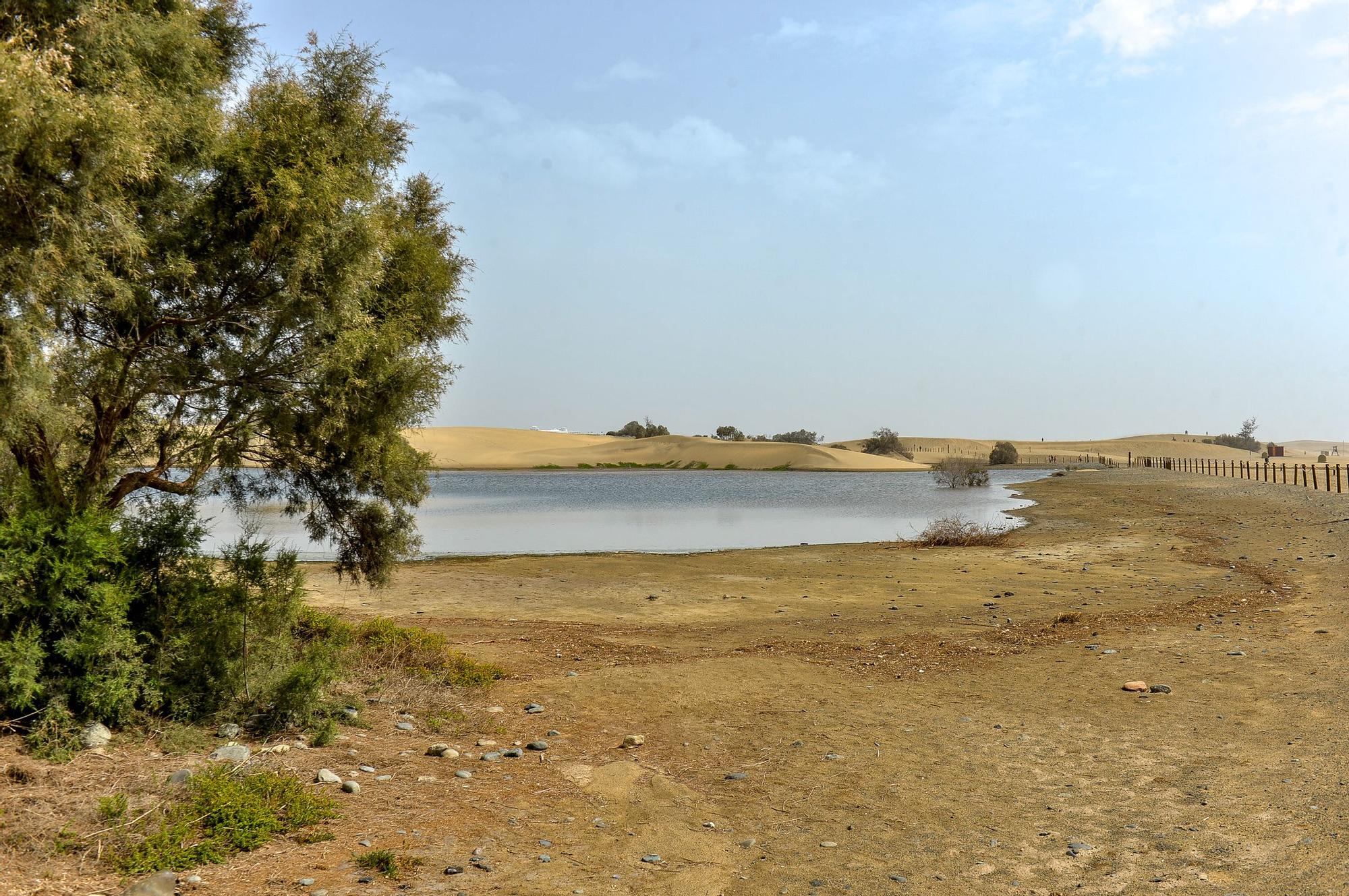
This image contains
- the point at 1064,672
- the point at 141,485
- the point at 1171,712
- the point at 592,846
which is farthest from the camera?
the point at 1064,672

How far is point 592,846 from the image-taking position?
5543mm

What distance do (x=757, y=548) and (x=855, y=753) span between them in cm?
1785

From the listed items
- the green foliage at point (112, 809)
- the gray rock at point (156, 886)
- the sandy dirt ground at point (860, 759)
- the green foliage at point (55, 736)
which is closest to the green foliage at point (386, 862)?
the sandy dirt ground at point (860, 759)

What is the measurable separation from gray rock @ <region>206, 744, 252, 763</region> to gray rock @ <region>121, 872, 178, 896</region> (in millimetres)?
1569

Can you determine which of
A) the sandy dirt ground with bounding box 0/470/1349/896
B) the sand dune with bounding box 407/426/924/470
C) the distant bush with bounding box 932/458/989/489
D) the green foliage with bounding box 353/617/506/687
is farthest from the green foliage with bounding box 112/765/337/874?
the sand dune with bounding box 407/426/924/470

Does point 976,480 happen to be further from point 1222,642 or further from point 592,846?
point 592,846

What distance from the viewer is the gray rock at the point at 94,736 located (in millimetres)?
6082

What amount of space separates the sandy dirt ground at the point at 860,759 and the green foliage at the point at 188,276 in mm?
2488

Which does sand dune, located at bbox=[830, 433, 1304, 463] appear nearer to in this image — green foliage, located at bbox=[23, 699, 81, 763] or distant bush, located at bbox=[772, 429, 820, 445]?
distant bush, located at bbox=[772, 429, 820, 445]

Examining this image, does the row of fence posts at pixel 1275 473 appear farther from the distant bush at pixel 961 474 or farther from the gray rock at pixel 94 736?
the gray rock at pixel 94 736

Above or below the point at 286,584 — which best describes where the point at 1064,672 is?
below

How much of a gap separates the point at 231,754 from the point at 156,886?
1.94 m

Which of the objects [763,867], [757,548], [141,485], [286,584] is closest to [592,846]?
[763,867]

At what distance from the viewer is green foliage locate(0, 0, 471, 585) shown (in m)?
5.56
